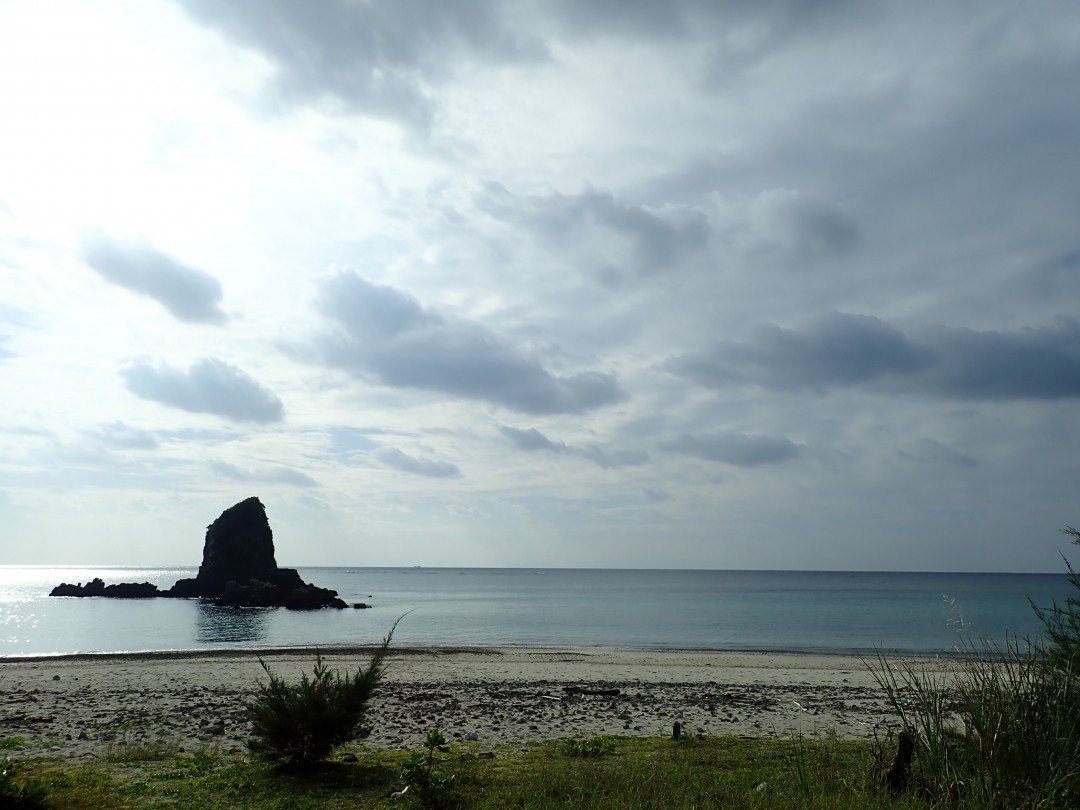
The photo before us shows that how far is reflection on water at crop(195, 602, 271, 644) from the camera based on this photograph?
184ft

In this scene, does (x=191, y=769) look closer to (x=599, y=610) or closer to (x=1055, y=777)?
(x=1055, y=777)

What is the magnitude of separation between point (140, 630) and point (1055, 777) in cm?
7234

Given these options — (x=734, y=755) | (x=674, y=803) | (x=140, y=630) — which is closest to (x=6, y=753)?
(x=674, y=803)

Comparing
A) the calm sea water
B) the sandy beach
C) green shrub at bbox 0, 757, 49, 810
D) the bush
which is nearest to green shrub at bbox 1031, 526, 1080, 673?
the sandy beach

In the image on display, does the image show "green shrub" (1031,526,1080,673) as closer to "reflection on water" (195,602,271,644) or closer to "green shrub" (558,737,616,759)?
"green shrub" (558,737,616,759)

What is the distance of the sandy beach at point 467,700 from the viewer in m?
16.6

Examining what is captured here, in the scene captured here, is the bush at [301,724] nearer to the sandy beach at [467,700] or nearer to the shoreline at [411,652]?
the sandy beach at [467,700]

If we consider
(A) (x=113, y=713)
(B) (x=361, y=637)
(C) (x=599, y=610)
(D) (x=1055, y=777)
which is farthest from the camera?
(C) (x=599, y=610)

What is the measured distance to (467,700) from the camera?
22219mm

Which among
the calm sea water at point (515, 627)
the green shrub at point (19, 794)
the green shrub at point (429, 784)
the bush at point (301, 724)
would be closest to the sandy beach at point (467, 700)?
the bush at point (301, 724)

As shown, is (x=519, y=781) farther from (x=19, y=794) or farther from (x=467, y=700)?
(x=467, y=700)

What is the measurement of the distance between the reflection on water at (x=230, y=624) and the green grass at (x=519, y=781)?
45752mm

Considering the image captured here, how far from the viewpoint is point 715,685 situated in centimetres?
2702

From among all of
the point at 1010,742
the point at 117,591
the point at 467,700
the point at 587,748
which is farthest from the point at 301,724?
the point at 117,591
